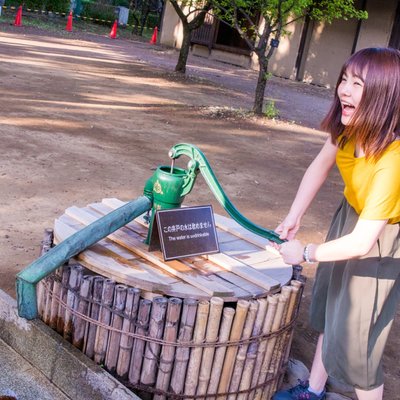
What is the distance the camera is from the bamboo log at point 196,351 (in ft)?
9.14

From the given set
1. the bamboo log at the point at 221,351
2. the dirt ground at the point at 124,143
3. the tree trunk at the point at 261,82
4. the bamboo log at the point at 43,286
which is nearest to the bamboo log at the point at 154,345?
the bamboo log at the point at 221,351

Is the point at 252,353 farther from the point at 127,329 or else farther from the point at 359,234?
the point at 359,234

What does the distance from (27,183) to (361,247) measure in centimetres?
432

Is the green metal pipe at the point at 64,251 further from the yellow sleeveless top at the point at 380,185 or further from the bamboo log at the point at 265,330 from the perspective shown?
the yellow sleeveless top at the point at 380,185

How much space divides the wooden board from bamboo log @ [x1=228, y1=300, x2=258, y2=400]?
0.21ft

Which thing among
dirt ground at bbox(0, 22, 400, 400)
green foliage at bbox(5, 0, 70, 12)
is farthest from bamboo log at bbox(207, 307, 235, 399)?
green foliage at bbox(5, 0, 70, 12)

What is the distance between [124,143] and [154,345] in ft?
19.5

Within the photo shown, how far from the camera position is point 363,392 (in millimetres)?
2848

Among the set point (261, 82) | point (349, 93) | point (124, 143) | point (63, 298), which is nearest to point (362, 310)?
point (349, 93)

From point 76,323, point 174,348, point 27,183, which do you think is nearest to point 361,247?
point 174,348

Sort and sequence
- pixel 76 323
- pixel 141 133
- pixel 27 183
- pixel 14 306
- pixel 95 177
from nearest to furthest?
pixel 76 323 → pixel 14 306 → pixel 27 183 → pixel 95 177 → pixel 141 133

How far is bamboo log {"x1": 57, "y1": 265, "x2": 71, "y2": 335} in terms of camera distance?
119 inches

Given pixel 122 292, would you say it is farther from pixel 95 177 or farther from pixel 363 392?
pixel 95 177

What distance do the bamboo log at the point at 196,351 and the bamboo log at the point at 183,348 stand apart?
2 cm
